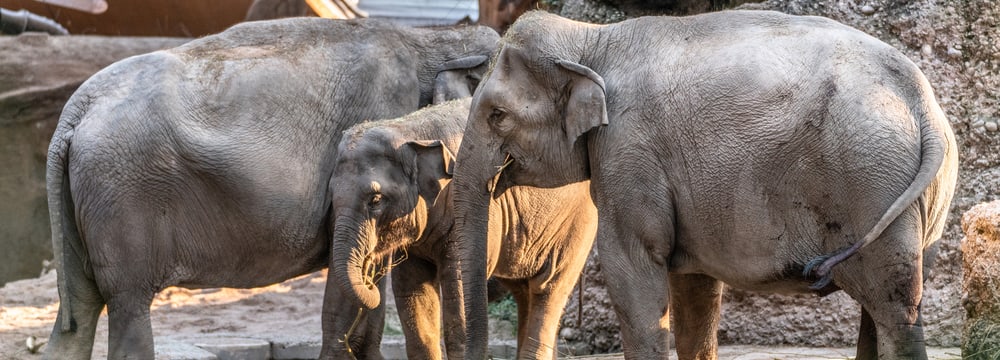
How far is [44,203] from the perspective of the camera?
14.6 meters

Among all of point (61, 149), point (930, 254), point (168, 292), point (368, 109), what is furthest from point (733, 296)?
point (168, 292)

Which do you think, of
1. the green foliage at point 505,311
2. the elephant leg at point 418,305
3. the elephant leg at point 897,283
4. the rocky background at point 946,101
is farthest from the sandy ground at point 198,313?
the elephant leg at point 897,283

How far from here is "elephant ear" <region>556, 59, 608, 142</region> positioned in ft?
18.5

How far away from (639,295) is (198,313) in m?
7.41

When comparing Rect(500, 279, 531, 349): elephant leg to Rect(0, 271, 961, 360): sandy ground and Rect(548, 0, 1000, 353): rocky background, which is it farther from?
Rect(0, 271, 961, 360): sandy ground

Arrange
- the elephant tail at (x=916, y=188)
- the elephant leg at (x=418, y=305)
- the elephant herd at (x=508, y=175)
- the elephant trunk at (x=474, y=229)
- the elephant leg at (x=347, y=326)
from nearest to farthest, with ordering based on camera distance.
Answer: the elephant tail at (x=916, y=188) < the elephant herd at (x=508, y=175) < the elephant trunk at (x=474, y=229) < the elephant leg at (x=418, y=305) < the elephant leg at (x=347, y=326)

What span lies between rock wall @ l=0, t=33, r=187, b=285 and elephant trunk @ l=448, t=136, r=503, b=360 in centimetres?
843

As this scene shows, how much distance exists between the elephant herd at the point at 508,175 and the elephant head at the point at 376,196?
1 centimetres

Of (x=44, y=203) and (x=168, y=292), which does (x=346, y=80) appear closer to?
(x=168, y=292)

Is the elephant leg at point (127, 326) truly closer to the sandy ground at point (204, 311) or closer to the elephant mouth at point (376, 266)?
the elephant mouth at point (376, 266)

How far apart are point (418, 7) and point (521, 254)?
35.6 ft

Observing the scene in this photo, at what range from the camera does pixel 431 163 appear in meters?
7.16

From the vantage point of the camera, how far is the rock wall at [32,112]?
14.1 metres

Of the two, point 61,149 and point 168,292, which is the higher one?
point 61,149
